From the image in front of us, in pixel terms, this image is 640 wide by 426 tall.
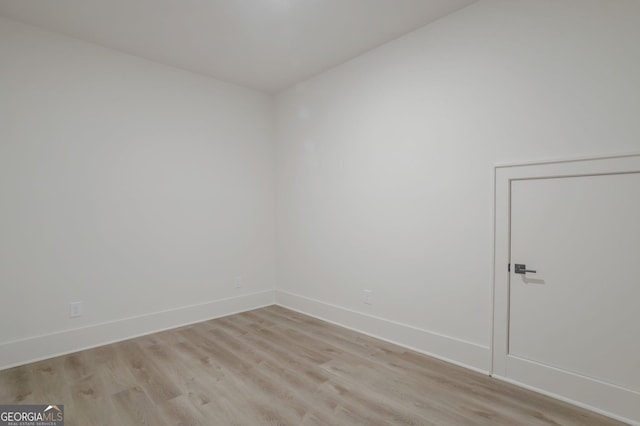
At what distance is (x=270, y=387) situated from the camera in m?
2.38

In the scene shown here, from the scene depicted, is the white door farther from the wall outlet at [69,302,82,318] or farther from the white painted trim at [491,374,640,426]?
the wall outlet at [69,302,82,318]

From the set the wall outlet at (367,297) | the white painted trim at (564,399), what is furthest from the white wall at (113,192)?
the white painted trim at (564,399)

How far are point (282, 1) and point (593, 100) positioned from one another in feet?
7.71

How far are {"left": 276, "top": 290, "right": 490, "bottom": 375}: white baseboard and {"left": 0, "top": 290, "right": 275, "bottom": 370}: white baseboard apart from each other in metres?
0.89

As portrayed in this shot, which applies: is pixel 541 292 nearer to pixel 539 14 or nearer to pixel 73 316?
pixel 539 14

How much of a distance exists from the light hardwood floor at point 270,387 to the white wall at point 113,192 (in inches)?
20.6

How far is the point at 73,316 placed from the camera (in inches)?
119

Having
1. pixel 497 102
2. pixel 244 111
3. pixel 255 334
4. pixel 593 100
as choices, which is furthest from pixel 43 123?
pixel 593 100

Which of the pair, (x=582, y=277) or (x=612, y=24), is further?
(x=582, y=277)

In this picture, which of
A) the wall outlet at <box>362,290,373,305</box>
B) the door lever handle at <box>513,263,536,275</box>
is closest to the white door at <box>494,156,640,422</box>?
the door lever handle at <box>513,263,536,275</box>

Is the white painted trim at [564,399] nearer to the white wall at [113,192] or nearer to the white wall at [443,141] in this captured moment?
the white wall at [443,141]

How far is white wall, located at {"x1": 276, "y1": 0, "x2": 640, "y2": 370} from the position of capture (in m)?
2.11

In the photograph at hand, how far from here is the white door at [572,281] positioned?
198 cm

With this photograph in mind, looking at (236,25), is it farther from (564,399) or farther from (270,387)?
(564,399)
